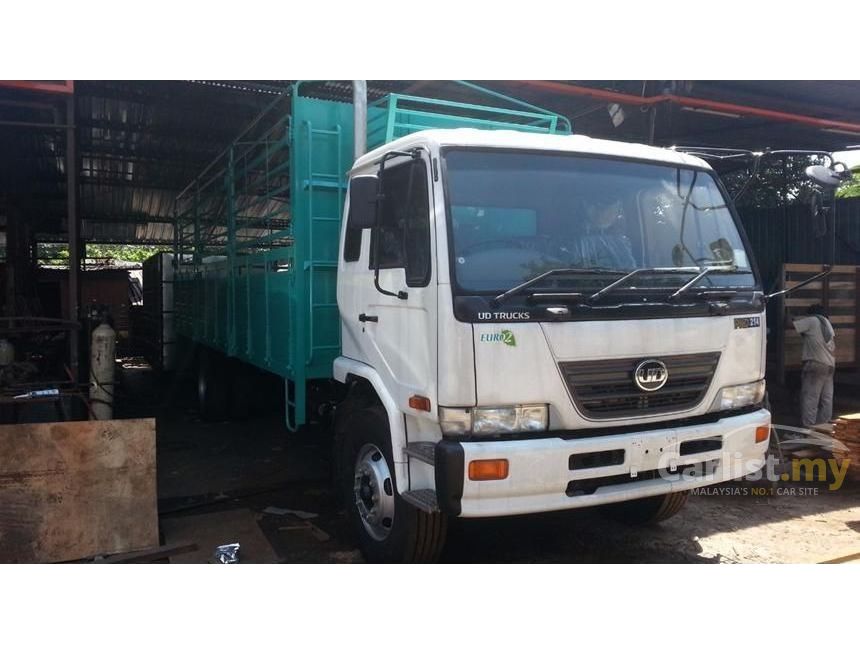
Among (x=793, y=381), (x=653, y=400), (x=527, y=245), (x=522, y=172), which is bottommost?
(x=793, y=381)

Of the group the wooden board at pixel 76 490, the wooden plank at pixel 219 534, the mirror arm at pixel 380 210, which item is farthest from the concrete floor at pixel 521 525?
the mirror arm at pixel 380 210

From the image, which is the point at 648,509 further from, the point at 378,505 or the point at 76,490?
the point at 76,490

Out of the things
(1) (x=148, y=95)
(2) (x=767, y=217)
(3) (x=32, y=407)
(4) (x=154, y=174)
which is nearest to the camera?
(3) (x=32, y=407)

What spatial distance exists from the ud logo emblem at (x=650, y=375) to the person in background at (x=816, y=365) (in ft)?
15.2

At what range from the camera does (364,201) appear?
352 cm

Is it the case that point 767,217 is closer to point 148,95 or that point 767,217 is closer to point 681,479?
point 681,479

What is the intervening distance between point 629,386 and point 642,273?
0.61 metres

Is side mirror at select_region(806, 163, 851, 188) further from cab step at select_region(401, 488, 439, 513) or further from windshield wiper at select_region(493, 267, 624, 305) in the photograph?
cab step at select_region(401, 488, 439, 513)

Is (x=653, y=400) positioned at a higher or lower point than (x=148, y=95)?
lower

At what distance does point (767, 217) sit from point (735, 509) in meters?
7.02

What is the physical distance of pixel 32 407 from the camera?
5773mm

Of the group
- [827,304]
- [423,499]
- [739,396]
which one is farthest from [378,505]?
[827,304]

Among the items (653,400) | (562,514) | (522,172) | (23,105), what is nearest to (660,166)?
(522,172)

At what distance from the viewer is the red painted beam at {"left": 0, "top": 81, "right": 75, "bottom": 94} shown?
4773 millimetres
